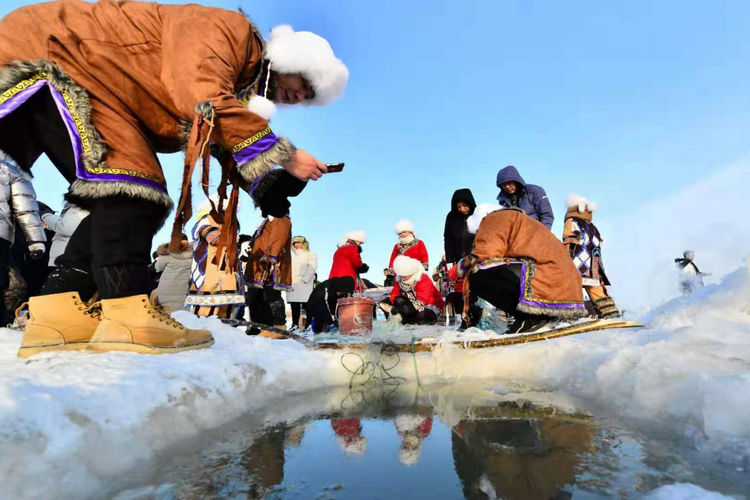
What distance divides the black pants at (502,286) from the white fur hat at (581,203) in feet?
7.52

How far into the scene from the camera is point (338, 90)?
1.90 m

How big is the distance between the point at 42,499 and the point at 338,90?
1.65 m

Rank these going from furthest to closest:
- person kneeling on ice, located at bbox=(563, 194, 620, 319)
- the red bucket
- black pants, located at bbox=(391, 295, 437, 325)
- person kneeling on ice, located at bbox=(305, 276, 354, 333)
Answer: person kneeling on ice, located at bbox=(305, 276, 354, 333)
black pants, located at bbox=(391, 295, 437, 325)
person kneeling on ice, located at bbox=(563, 194, 620, 319)
the red bucket

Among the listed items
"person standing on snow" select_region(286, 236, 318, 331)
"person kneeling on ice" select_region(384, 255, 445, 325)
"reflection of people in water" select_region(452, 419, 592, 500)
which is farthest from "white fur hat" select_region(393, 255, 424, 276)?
"reflection of people in water" select_region(452, 419, 592, 500)

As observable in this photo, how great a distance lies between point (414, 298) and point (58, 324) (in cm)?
471

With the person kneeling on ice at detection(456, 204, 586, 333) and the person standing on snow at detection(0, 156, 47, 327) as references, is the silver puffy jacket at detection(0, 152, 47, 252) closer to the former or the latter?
the person standing on snow at detection(0, 156, 47, 327)

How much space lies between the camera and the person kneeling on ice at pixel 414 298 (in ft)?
19.3

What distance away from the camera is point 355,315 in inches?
175

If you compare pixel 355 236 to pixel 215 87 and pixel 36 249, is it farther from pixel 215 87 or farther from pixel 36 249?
pixel 215 87

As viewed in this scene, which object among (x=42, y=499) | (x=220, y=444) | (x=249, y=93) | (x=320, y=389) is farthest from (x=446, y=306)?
(x=42, y=499)

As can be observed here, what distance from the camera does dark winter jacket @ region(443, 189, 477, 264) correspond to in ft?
19.5

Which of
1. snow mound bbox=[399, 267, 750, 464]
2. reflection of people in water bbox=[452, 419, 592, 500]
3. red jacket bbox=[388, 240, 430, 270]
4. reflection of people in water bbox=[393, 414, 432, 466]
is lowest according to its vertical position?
reflection of people in water bbox=[393, 414, 432, 466]

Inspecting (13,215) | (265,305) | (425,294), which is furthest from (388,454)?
(425,294)

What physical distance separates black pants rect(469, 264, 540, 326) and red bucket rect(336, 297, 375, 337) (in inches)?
51.2
